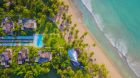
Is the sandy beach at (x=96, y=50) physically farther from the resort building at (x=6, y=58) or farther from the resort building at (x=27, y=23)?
the resort building at (x=6, y=58)

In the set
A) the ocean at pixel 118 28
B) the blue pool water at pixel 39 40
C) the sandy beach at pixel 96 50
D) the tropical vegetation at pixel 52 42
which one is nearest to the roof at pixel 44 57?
the tropical vegetation at pixel 52 42

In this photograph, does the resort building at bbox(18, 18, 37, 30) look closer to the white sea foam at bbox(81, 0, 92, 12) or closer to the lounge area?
the lounge area

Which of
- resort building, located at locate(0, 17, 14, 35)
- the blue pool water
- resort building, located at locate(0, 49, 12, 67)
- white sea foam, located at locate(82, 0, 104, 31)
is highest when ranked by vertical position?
white sea foam, located at locate(82, 0, 104, 31)

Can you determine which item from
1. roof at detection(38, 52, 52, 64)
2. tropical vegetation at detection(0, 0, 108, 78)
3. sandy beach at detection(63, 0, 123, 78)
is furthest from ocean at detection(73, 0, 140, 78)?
roof at detection(38, 52, 52, 64)

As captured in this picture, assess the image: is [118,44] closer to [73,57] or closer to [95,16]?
[95,16]

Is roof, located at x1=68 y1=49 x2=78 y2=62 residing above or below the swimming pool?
below

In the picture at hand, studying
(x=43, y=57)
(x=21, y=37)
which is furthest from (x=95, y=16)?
(x=21, y=37)
